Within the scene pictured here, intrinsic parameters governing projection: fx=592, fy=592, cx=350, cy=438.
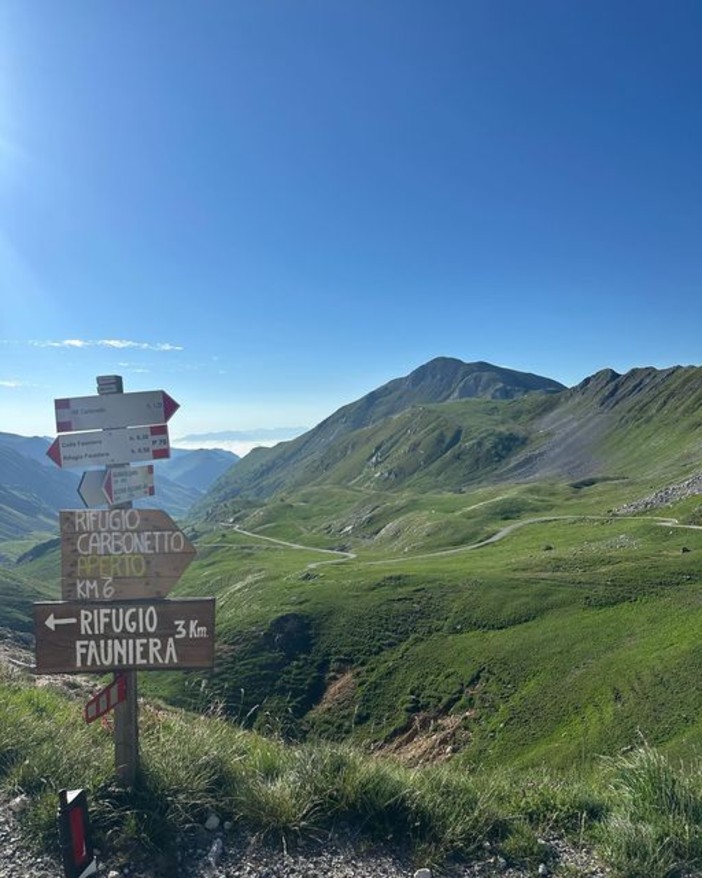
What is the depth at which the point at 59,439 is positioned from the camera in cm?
844

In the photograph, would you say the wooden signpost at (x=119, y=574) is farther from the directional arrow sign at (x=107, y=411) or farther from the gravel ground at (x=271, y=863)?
the gravel ground at (x=271, y=863)

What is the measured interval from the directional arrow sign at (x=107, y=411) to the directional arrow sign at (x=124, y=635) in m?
2.51

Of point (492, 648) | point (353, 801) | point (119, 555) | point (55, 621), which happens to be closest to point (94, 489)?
point (119, 555)

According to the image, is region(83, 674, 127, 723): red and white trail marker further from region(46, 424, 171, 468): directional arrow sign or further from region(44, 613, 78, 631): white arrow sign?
region(46, 424, 171, 468): directional arrow sign

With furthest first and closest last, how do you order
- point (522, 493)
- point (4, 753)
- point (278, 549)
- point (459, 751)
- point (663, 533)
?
point (278, 549) → point (522, 493) → point (663, 533) → point (459, 751) → point (4, 753)

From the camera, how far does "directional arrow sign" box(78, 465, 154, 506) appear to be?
8.36 m

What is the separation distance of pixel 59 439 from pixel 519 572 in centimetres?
5702

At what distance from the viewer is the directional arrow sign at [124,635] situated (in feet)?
26.1

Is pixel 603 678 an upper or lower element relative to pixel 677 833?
lower

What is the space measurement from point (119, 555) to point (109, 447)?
5.09 ft

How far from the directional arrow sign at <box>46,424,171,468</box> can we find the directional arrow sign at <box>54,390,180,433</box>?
0.40 feet

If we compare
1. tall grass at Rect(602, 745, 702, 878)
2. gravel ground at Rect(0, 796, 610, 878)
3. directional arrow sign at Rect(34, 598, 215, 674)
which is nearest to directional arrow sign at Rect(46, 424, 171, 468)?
directional arrow sign at Rect(34, 598, 215, 674)

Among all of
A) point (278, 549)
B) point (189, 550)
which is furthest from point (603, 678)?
point (278, 549)

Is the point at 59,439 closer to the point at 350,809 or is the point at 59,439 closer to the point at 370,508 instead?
the point at 350,809
